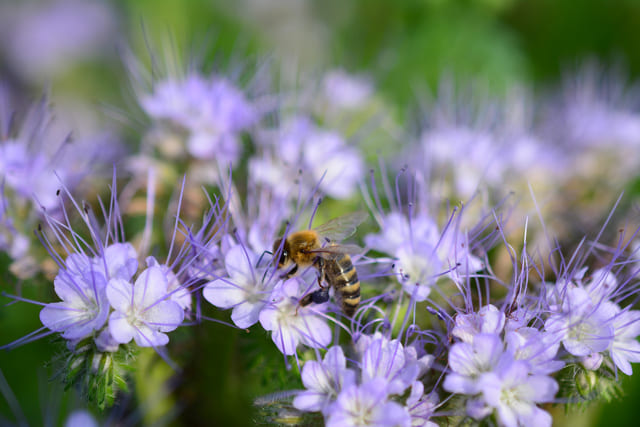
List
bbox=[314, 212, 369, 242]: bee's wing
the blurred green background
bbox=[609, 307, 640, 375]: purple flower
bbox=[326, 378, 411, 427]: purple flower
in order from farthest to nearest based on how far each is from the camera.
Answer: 1. the blurred green background
2. bbox=[314, 212, 369, 242]: bee's wing
3. bbox=[609, 307, 640, 375]: purple flower
4. bbox=[326, 378, 411, 427]: purple flower

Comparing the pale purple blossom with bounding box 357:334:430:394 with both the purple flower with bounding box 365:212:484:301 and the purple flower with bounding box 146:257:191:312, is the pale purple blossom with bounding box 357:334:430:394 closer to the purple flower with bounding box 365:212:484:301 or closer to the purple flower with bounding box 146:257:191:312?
the purple flower with bounding box 365:212:484:301

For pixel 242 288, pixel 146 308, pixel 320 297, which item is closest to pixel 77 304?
pixel 146 308

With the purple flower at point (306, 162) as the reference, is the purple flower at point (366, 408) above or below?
below

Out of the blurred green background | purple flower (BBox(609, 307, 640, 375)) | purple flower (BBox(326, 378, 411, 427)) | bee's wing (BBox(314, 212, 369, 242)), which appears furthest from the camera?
the blurred green background

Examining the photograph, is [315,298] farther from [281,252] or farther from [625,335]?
[625,335]

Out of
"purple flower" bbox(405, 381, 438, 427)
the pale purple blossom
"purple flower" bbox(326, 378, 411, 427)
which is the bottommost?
"purple flower" bbox(405, 381, 438, 427)

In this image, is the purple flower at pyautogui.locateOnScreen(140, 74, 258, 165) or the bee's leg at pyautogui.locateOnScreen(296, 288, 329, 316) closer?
the bee's leg at pyautogui.locateOnScreen(296, 288, 329, 316)

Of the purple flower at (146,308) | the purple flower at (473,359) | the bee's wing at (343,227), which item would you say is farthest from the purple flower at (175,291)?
the purple flower at (473,359)

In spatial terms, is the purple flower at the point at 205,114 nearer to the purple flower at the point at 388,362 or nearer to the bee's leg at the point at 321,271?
the bee's leg at the point at 321,271

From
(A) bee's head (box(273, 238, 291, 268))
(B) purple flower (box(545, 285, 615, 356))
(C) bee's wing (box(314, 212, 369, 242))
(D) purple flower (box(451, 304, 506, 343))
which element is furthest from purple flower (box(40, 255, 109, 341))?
(B) purple flower (box(545, 285, 615, 356))

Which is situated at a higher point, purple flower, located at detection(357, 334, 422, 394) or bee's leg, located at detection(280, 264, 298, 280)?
bee's leg, located at detection(280, 264, 298, 280)
